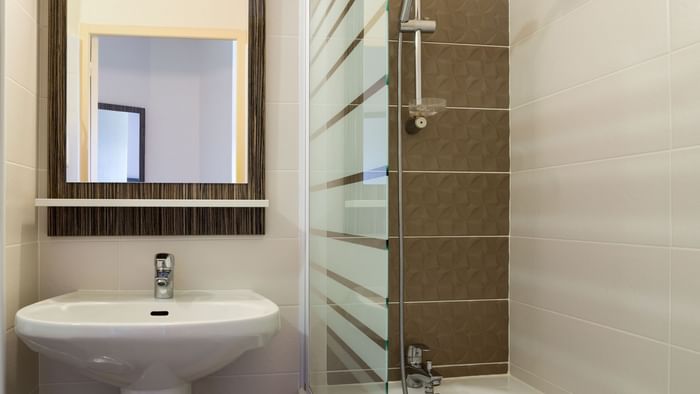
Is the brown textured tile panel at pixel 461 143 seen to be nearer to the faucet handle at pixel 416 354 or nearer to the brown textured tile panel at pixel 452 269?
the brown textured tile panel at pixel 452 269

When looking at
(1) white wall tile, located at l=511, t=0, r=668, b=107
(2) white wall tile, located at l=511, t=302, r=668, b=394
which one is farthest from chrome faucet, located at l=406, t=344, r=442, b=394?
(1) white wall tile, located at l=511, t=0, r=668, b=107

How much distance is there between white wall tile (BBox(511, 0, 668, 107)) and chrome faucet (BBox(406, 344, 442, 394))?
0.89 metres

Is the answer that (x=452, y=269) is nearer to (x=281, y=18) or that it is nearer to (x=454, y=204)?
(x=454, y=204)

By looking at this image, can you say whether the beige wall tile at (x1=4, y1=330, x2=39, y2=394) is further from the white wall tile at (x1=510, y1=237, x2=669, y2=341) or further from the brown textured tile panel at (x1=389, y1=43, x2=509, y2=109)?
the white wall tile at (x1=510, y1=237, x2=669, y2=341)

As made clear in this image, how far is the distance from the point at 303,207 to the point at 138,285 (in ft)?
1.86

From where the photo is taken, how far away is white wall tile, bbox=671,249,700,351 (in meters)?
1.21

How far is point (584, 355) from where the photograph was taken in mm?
1569

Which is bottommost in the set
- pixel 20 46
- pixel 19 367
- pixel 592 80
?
pixel 19 367

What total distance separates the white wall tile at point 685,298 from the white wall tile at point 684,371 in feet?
0.07

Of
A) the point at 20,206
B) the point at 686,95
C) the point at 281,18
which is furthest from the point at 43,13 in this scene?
the point at 686,95

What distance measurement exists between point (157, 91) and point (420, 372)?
1202 millimetres

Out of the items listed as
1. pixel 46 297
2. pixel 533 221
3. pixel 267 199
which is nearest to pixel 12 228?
pixel 46 297

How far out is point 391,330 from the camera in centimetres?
187

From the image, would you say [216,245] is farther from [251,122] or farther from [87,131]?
[87,131]
